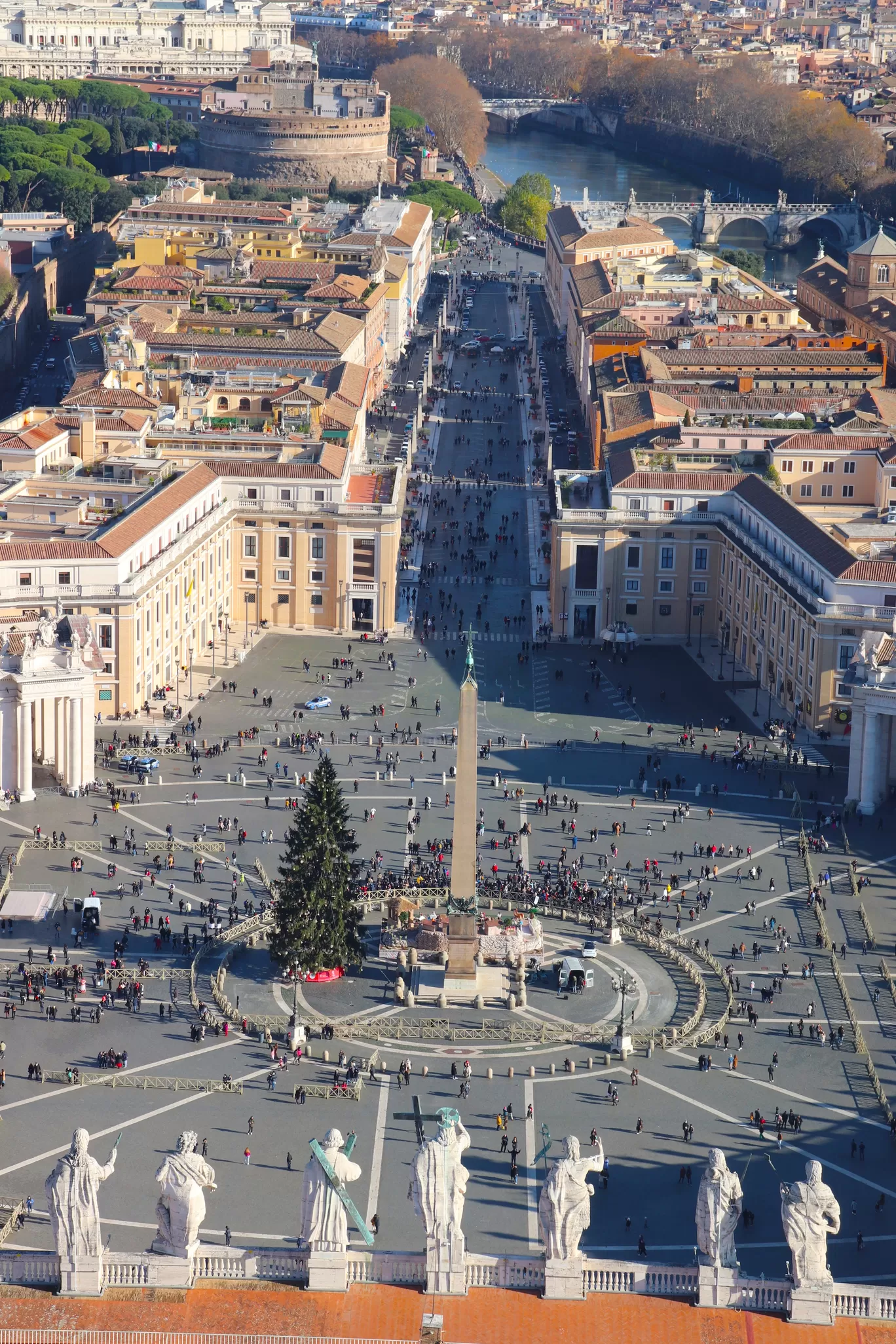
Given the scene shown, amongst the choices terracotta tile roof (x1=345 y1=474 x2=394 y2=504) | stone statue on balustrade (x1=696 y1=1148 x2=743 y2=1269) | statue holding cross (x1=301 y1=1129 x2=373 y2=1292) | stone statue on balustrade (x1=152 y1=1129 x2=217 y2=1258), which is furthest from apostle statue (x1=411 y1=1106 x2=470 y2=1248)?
terracotta tile roof (x1=345 y1=474 x2=394 y2=504)

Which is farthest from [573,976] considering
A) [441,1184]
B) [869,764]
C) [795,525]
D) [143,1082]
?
[795,525]

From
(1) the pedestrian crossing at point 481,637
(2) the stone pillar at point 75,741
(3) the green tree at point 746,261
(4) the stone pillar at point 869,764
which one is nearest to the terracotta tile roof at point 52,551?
(2) the stone pillar at point 75,741

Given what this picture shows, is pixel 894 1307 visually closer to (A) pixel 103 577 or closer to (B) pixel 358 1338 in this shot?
(B) pixel 358 1338

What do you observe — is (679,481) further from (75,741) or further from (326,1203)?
(326,1203)

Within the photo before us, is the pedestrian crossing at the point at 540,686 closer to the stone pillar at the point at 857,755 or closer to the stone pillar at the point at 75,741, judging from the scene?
the stone pillar at the point at 857,755

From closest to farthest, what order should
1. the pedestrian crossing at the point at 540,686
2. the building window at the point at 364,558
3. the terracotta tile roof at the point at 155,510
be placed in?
the terracotta tile roof at the point at 155,510 < the pedestrian crossing at the point at 540,686 < the building window at the point at 364,558

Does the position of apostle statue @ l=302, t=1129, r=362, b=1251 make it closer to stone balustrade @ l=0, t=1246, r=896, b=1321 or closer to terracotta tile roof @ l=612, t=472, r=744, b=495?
stone balustrade @ l=0, t=1246, r=896, b=1321
